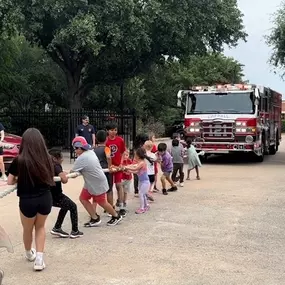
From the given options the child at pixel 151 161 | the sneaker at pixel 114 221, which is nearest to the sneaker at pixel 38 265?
the sneaker at pixel 114 221

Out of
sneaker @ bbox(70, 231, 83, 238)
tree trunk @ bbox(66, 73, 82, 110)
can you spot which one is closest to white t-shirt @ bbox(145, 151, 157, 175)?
sneaker @ bbox(70, 231, 83, 238)

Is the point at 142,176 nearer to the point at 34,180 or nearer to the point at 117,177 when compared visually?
the point at 117,177

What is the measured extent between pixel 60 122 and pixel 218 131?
30.5 feet

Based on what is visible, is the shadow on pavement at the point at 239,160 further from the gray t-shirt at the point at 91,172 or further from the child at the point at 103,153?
the gray t-shirt at the point at 91,172

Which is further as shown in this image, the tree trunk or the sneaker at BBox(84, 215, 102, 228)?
the tree trunk

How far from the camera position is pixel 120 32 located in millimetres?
18656

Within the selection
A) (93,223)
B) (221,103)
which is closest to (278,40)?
(221,103)

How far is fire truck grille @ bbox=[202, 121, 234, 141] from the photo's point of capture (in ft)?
56.4

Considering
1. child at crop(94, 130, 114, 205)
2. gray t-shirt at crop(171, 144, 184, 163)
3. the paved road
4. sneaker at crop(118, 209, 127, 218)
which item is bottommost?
the paved road

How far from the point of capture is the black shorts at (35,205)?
17.3 ft

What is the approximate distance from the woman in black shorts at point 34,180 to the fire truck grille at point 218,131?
12510mm

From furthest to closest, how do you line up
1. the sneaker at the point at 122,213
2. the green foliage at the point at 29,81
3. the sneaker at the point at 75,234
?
the green foliage at the point at 29,81 < the sneaker at the point at 122,213 < the sneaker at the point at 75,234

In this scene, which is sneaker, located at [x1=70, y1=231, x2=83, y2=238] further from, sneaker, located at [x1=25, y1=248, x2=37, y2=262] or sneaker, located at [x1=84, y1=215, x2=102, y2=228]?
sneaker, located at [x1=25, y1=248, x2=37, y2=262]

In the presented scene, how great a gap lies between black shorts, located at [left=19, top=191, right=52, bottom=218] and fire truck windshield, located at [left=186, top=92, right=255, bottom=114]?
12887 millimetres
